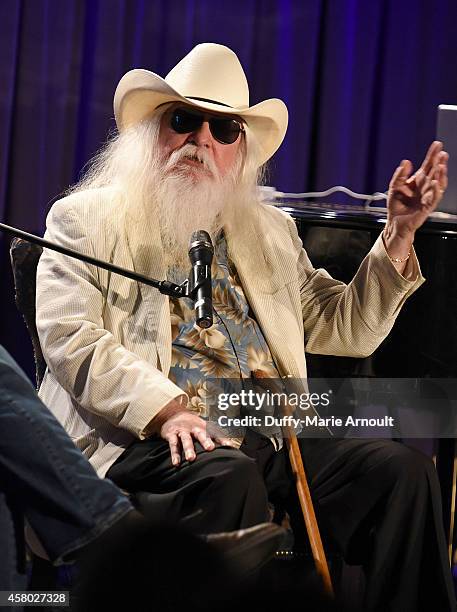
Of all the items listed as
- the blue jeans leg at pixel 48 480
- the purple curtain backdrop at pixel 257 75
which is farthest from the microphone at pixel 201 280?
the purple curtain backdrop at pixel 257 75

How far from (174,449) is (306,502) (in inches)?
15.3

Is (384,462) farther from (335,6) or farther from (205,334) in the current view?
(335,6)

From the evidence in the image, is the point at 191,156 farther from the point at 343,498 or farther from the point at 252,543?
the point at 252,543

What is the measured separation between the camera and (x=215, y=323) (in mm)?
2496

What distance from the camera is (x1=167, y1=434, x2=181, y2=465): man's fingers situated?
2.11 m

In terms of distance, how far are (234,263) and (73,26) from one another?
72.6 inches

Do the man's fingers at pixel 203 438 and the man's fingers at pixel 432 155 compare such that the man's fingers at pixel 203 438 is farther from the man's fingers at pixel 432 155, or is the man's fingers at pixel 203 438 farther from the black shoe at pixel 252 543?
the man's fingers at pixel 432 155

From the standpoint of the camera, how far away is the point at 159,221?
261 cm

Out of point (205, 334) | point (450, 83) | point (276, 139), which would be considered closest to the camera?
point (205, 334)

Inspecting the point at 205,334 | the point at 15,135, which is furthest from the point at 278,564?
the point at 15,135

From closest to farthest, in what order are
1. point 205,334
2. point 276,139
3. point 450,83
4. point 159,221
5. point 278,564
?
point 278,564
point 205,334
point 159,221
point 276,139
point 450,83

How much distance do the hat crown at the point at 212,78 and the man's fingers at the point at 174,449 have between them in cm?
102

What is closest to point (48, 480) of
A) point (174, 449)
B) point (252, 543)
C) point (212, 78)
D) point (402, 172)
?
point (252, 543)

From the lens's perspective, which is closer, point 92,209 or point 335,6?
point 92,209
